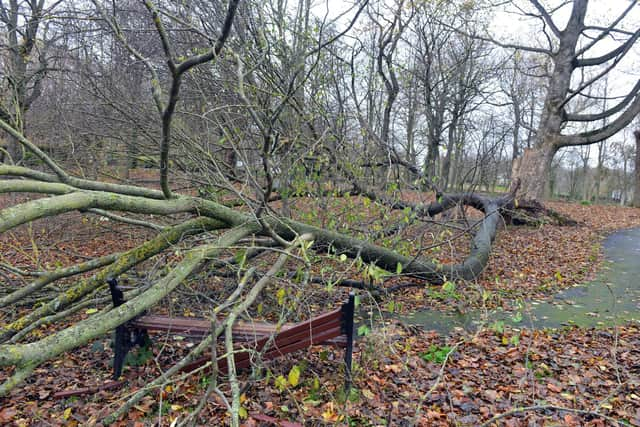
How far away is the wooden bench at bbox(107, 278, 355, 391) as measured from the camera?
322cm

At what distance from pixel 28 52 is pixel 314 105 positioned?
21.0 feet

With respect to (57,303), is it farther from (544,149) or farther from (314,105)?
(544,149)

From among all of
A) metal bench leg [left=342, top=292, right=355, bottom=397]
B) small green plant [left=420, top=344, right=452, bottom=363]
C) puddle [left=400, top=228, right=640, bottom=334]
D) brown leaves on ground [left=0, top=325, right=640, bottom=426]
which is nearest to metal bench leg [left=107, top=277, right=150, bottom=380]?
brown leaves on ground [left=0, top=325, right=640, bottom=426]

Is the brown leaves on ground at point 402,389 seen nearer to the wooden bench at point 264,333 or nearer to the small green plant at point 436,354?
the small green plant at point 436,354

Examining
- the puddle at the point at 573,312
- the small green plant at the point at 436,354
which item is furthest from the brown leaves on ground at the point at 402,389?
the puddle at the point at 573,312

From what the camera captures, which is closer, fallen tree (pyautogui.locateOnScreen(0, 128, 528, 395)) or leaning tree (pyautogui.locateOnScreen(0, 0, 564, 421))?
fallen tree (pyautogui.locateOnScreen(0, 128, 528, 395))

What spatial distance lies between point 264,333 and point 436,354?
188 centimetres

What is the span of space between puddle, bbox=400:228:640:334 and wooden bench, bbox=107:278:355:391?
5.53 ft

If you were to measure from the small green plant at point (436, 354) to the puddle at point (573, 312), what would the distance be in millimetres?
531

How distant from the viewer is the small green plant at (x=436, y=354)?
398 cm

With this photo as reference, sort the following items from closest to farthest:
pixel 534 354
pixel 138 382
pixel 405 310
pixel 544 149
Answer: pixel 138 382
pixel 534 354
pixel 405 310
pixel 544 149

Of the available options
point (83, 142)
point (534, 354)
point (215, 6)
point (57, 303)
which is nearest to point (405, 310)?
point (534, 354)

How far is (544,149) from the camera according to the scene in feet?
41.3

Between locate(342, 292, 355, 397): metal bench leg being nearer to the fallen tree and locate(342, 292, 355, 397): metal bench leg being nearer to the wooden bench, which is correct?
the wooden bench
